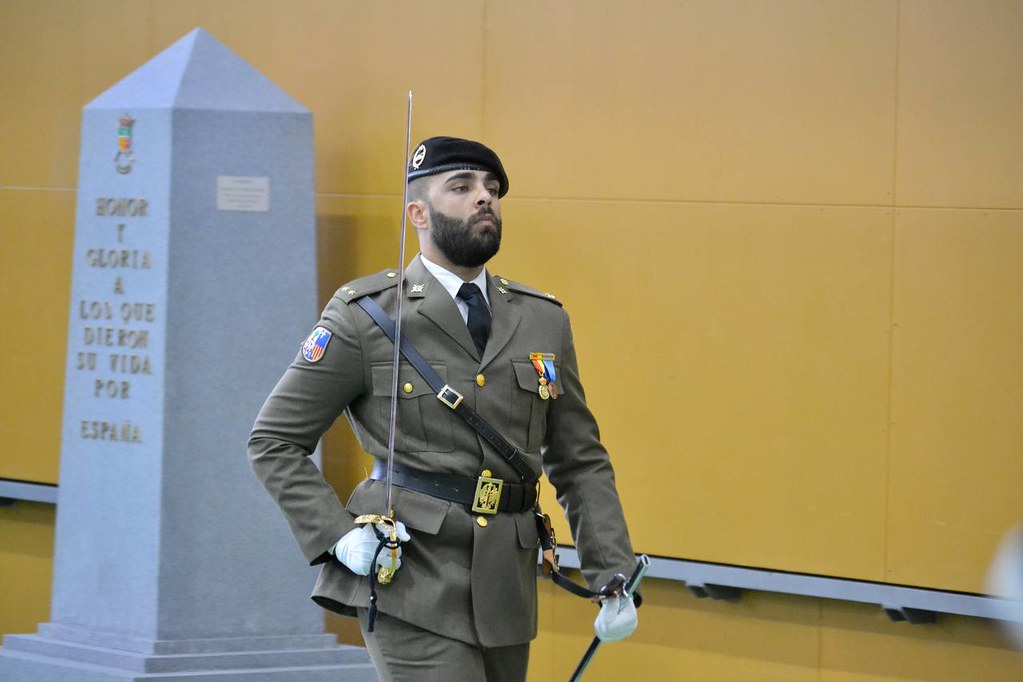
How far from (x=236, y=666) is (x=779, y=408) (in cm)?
219

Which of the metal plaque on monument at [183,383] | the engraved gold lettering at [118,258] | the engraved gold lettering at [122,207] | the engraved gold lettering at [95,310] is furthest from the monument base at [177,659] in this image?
the engraved gold lettering at [122,207]

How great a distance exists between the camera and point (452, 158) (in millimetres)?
3779

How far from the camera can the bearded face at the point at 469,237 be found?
3691mm

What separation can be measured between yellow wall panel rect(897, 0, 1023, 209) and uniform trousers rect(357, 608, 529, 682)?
2433 millimetres

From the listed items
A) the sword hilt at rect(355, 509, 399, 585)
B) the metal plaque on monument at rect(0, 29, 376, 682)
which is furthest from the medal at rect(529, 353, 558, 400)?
the metal plaque on monument at rect(0, 29, 376, 682)

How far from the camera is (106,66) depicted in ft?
22.9

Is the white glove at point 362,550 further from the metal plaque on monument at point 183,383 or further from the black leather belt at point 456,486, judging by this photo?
the metal plaque on monument at point 183,383

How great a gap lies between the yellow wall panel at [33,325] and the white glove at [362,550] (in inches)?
156

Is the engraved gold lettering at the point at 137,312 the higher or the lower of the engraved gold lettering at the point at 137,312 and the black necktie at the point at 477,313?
the higher

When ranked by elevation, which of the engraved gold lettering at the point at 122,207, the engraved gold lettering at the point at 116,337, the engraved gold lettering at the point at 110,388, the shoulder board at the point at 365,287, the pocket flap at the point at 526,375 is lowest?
the engraved gold lettering at the point at 110,388

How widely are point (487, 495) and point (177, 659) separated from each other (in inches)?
99.7

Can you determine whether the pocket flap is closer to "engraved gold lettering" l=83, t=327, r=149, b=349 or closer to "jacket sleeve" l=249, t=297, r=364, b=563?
"jacket sleeve" l=249, t=297, r=364, b=563

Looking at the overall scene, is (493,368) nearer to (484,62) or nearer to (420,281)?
(420,281)

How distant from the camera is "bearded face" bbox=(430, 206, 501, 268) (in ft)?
12.1
